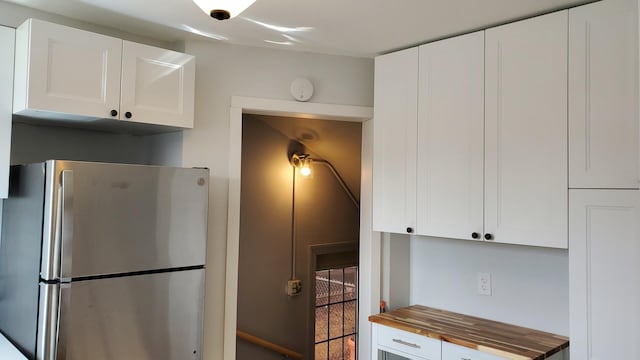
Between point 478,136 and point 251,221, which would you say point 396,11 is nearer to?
point 478,136

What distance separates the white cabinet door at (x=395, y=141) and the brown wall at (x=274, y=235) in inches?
43.6

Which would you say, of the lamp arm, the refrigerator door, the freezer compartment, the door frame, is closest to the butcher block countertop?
the door frame

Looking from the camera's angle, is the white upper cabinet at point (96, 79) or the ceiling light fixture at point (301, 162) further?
the ceiling light fixture at point (301, 162)

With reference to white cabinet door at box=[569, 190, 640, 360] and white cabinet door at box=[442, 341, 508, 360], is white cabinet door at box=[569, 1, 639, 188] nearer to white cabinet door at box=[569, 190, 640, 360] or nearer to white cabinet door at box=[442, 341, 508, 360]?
white cabinet door at box=[569, 190, 640, 360]

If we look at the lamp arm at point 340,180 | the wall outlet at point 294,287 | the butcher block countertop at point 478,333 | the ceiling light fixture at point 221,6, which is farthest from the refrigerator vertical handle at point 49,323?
the lamp arm at point 340,180

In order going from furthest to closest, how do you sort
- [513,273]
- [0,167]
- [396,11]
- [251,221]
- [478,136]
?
[251,221] → [513,273] → [478,136] → [396,11] → [0,167]

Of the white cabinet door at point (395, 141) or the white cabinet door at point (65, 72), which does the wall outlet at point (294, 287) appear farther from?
the white cabinet door at point (65, 72)

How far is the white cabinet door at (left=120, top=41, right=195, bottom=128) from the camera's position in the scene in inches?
86.6

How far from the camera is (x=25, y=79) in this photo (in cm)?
194

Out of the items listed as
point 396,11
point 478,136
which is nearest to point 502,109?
point 478,136

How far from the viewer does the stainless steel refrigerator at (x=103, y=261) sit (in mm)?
1807

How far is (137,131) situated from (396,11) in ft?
4.94

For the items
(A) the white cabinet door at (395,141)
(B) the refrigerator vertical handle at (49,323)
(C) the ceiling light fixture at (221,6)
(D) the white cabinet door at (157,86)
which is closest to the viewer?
(C) the ceiling light fixture at (221,6)

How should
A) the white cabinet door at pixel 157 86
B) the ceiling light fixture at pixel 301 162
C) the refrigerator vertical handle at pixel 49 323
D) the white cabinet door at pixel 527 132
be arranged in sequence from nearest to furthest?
the refrigerator vertical handle at pixel 49 323, the white cabinet door at pixel 527 132, the white cabinet door at pixel 157 86, the ceiling light fixture at pixel 301 162
